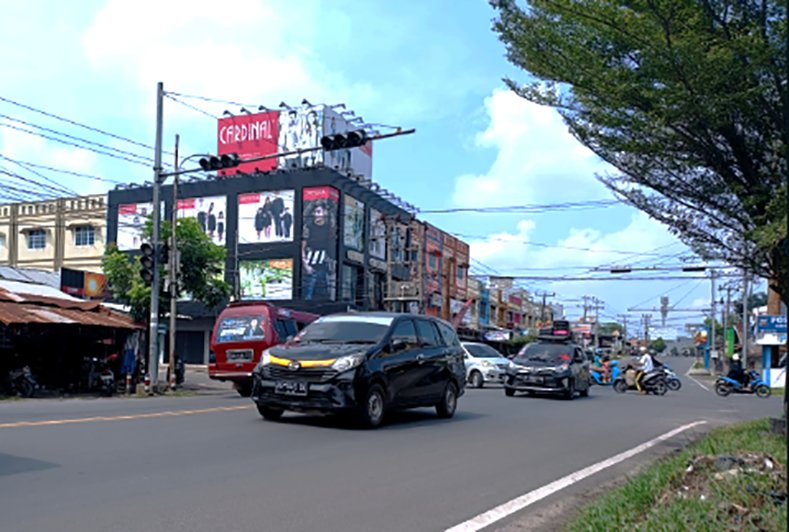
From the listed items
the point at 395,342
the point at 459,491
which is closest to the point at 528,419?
the point at 395,342

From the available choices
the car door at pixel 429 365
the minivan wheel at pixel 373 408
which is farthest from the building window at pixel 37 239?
the minivan wheel at pixel 373 408

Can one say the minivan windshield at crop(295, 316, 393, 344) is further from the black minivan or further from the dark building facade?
the dark building facade

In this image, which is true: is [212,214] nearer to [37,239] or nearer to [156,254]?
[37,239]

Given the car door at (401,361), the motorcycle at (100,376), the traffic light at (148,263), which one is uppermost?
the traffic light at (148,263)

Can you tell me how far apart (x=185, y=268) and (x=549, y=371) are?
12595 mm

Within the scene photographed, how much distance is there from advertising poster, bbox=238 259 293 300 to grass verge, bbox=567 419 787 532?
3940 centimetres

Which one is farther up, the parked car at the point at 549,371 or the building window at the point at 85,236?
the building window at the point at 85,236

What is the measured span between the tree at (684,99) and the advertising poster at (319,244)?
34324 mm

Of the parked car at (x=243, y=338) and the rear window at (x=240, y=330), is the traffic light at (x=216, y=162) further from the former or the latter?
the rear window at (x=240, y=330)

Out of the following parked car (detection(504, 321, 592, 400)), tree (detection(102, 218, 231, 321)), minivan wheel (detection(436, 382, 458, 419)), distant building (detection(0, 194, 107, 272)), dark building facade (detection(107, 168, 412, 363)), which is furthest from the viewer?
distant building (detection(0, 194, 107, 272))

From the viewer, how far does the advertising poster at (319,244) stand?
45.0 metres

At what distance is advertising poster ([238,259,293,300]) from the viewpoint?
150ft

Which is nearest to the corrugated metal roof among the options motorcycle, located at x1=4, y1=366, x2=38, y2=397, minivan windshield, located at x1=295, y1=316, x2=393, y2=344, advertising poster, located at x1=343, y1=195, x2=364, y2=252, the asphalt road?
motorcycle, located at x1=4, y1=366, x2=38, y2=397

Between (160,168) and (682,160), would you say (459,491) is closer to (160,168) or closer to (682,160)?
(682,160)
